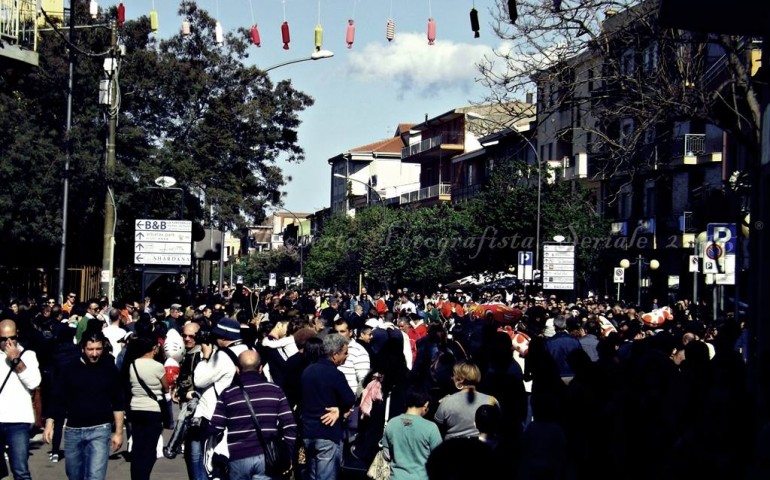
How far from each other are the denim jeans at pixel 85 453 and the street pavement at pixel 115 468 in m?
2.92

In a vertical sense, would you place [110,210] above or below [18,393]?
above

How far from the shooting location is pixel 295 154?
156 ft

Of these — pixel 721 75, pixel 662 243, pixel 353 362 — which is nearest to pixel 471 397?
pixel 353 362

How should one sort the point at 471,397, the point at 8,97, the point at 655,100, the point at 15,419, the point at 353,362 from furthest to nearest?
the point at 8,97, the point at 655,100, the point at 353,362, the point at 15,419, the point at 471,397

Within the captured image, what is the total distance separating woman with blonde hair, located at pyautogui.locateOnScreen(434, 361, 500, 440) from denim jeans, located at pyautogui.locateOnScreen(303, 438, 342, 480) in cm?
115

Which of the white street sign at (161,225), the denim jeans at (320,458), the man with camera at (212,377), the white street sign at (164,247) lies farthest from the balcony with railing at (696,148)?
the man with camera at (212,377)

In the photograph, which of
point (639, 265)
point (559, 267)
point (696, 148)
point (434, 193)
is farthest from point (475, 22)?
point (434, 193)

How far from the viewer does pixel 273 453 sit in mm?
8789

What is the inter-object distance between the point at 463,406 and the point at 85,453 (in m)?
2.93

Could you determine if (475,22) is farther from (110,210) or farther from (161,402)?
(110,210)

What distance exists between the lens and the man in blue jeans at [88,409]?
9797 mm

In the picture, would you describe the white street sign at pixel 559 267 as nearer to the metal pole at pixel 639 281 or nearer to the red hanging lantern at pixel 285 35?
the metal pole at pixel 639 281

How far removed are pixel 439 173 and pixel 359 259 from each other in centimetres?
1031

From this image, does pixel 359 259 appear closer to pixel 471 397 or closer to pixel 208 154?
pixel 208 154
